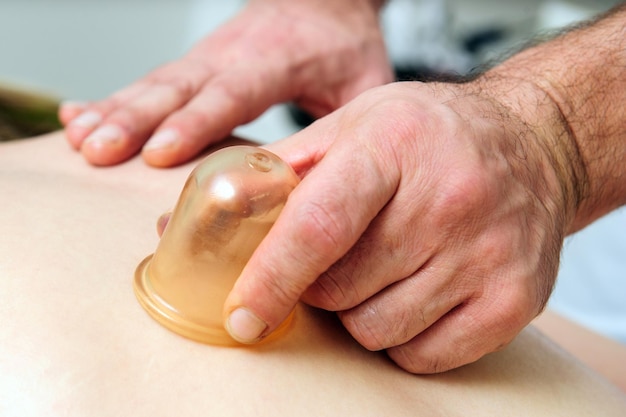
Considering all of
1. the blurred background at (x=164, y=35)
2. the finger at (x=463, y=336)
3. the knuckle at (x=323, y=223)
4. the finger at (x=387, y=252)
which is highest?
the knuckle at (x=323, y=223)

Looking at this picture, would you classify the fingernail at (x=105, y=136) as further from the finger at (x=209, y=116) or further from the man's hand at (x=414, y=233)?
the man's hand at (x=414, y=233)

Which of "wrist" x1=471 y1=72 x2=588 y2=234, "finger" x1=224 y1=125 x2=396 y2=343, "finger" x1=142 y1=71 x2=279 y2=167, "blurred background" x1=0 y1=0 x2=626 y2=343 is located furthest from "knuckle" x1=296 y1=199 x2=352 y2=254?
"blurred background" x1=0 y1=0 x2=626 y2=343

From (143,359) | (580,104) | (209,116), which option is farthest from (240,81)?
(143,359)

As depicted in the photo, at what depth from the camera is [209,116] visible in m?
→ 1.20

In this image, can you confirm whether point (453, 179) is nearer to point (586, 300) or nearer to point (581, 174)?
point (581, 174)

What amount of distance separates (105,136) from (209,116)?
19cm

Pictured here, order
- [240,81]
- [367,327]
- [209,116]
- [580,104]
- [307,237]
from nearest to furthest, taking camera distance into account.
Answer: [307,237], [367,327], [580,104], [209,116], [240,81]

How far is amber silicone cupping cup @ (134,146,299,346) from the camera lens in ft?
2.27

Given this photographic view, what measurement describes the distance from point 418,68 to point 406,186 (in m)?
2.19

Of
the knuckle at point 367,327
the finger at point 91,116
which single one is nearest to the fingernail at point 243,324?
the knuckle at point 367,327

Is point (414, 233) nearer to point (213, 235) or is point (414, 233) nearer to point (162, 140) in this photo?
point (213, 235)

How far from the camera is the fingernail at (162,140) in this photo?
108 cm

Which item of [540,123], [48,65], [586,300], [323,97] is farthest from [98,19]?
[540,123]

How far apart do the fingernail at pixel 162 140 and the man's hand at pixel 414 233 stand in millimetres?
321
